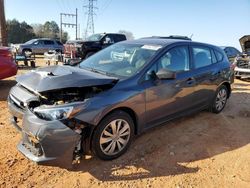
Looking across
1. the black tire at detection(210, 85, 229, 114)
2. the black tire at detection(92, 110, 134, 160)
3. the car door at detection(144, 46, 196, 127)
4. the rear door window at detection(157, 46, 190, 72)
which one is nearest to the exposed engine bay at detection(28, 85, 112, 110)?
the black tire at detection(92, 110, 134, 160)

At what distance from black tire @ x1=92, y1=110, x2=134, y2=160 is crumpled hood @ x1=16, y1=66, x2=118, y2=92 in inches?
19.6

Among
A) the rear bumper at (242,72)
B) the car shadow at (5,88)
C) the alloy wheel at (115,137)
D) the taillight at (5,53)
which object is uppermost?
the taillight at (5,53)

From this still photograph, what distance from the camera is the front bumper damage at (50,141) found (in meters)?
3.25

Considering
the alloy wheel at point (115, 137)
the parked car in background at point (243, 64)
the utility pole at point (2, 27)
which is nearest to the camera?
the alloy wheel at point (115, 137)

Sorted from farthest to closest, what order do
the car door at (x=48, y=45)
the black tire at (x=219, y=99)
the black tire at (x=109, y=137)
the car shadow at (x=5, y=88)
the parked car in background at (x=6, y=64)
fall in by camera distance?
the car door at (x=48, y=45) < the parked car in background at (x=6, y=64) < the car shadow at (x=5, y=88) < the black tire at (x=219, y=99) < the black tire at (x=109, y=137)

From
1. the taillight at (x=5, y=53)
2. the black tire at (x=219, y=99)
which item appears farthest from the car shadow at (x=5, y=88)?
the black tire at (x=219, y=99)

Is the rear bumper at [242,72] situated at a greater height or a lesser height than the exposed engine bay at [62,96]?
lesser

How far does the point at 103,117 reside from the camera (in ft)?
12.1

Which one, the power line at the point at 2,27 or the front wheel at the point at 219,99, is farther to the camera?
the power line at the point at 2,27

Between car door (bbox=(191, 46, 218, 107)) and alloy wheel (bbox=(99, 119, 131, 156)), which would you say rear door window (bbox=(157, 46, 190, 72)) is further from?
alloy wheel (bbox=(99, 119, 131, 156))

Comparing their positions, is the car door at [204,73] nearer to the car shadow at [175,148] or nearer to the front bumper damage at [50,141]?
the car shadow at [175,148]

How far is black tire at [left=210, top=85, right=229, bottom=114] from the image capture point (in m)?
6.15

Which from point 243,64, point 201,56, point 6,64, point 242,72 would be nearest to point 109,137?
point 201,56

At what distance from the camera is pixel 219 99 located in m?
6.29
